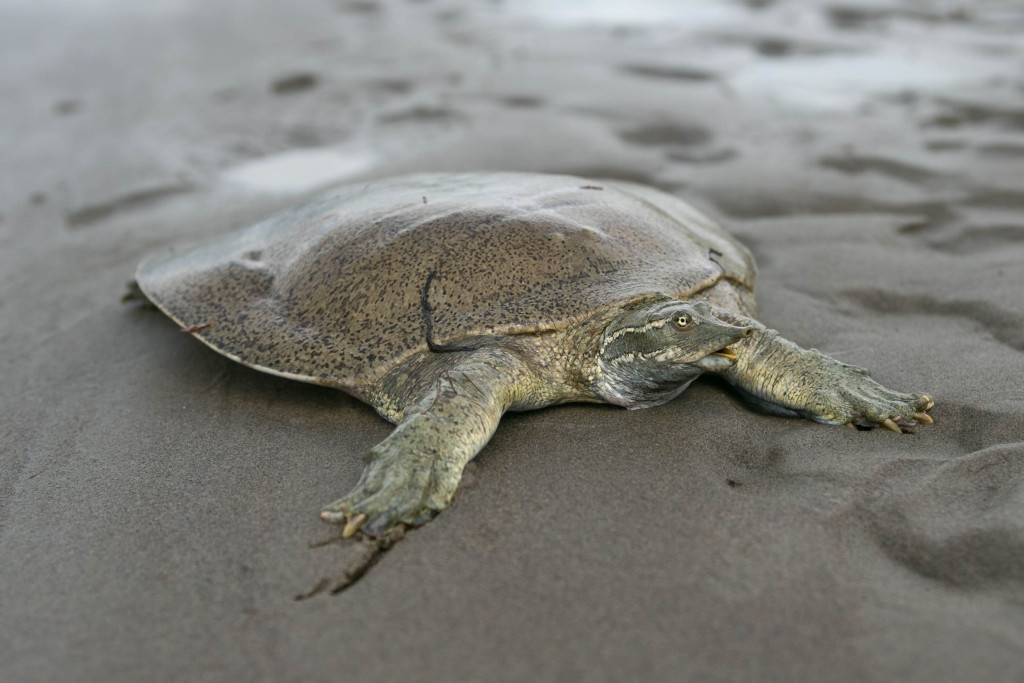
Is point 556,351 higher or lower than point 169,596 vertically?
higher

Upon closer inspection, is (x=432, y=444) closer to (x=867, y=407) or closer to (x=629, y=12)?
(x=867, y=407)

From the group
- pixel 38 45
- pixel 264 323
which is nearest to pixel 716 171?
pixel 264 323

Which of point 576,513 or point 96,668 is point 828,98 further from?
point 96,668

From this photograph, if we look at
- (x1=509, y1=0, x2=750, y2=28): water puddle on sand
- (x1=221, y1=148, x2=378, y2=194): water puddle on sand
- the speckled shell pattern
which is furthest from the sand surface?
(x1=509, y1=0, x2=750, y2=28): water puddle on sand

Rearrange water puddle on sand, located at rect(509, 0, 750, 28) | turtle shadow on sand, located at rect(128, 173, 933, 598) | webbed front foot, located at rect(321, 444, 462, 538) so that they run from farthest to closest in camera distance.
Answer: water puddle on sand, located at rect(509, 0, 750, 28)
turtle shadow on sand, located at rect(128, 173, 933, 598)
webbed front foot, located at rect(321, 444, 462, 538)

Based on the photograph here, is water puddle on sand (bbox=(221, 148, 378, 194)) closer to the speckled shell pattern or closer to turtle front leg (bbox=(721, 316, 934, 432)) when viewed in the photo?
the speckled shell pattern

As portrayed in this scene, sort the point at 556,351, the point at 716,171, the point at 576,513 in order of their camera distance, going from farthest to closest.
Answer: the point at 716,171, the point at 556,351, the point at 576,513

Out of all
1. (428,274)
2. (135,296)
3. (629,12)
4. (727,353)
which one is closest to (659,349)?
(727,353)

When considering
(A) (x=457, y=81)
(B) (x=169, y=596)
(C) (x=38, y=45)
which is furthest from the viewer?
(C) (x=38, y=45)

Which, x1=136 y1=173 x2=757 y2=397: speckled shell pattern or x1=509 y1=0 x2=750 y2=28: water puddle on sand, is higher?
x1=509 y1=0 x2=750 y2=28: water puddle on sand

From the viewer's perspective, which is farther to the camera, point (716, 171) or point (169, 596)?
point (716, 171)
